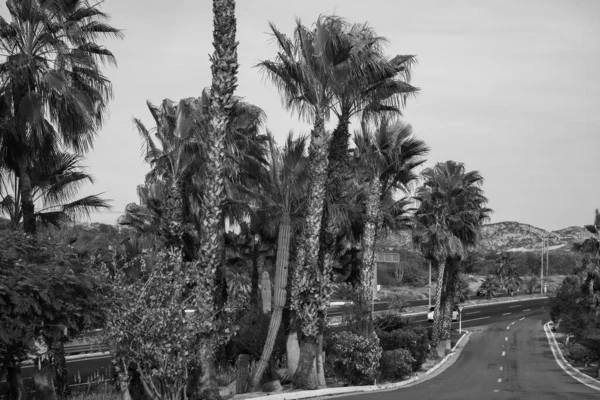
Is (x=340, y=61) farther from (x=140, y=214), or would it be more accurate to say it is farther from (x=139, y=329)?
(x=140, y=214)

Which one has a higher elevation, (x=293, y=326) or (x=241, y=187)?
Result: (x=241, y=187)

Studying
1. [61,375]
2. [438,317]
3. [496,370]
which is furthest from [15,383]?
[438,317]

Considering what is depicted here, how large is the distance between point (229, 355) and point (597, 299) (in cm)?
3208

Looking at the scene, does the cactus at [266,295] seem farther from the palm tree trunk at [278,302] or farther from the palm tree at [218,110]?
the palm tree at [218,110]

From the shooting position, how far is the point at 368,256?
29312mm

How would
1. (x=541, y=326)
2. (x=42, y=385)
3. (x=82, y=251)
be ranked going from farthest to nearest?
(x=541, y=326) < (x=82, y=251) < (x=42, y=385)

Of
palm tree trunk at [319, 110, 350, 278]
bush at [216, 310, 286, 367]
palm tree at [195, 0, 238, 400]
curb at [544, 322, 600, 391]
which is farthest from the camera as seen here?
curb at [544, 322, 600, 391]

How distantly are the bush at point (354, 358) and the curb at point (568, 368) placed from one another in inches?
475

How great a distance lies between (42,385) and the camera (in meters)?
15.5

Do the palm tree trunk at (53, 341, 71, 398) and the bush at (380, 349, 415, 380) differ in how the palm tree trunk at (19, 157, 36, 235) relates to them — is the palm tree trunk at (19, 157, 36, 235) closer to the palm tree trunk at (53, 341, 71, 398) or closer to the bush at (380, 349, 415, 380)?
the palm tree trunk at (53, 341, 71, 398)

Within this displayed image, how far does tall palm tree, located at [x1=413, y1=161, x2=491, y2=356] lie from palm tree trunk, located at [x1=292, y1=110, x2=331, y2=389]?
80.7ft

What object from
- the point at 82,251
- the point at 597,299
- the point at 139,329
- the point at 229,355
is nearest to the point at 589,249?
the point at 597,299

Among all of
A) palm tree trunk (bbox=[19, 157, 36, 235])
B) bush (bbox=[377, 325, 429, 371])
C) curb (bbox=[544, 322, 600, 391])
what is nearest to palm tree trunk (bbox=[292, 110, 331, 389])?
palm tree trunk (bbox=[19, 157, 36, 235])

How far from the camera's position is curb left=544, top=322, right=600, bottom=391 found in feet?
113
